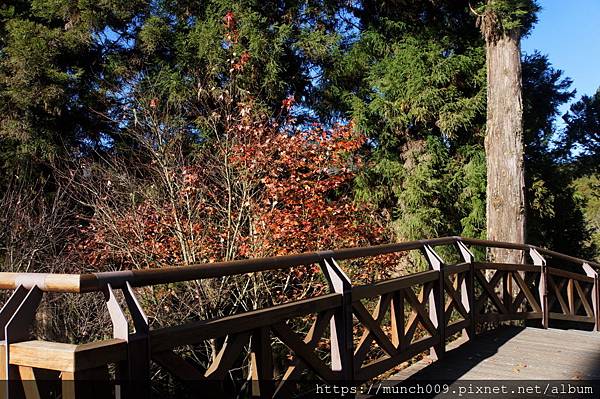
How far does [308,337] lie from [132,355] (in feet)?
5.23

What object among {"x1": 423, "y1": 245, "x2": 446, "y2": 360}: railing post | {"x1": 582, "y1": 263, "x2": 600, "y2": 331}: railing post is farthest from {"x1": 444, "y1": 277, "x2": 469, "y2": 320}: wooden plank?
{"x1": 582, "y1": 263, "x2": 600, "y2": 331}: railing post

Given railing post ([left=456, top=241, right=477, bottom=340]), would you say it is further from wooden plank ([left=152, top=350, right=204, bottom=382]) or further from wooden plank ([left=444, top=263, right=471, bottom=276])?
wooden plank ([left=152, top=350, right=204, bottom=382])

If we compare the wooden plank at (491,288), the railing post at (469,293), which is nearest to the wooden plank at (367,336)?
the railing post at (469,293)

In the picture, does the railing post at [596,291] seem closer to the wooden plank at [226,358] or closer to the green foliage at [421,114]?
the green foliage at [421,114]

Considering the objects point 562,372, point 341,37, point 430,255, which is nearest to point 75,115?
point 341,37

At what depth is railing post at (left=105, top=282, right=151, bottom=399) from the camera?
2.51 metres

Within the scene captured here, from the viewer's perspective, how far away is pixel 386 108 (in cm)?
1071

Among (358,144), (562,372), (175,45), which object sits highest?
(175,45)

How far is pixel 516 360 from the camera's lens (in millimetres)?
5684

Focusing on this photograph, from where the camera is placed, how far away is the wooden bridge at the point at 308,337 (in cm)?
242

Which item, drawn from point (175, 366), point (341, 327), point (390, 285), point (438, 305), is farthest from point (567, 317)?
point (175, 366)

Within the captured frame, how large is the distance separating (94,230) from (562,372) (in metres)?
6.78

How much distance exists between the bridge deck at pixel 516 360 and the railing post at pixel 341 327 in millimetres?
1014

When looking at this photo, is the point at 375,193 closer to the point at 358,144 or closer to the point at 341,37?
the point at 358,144
